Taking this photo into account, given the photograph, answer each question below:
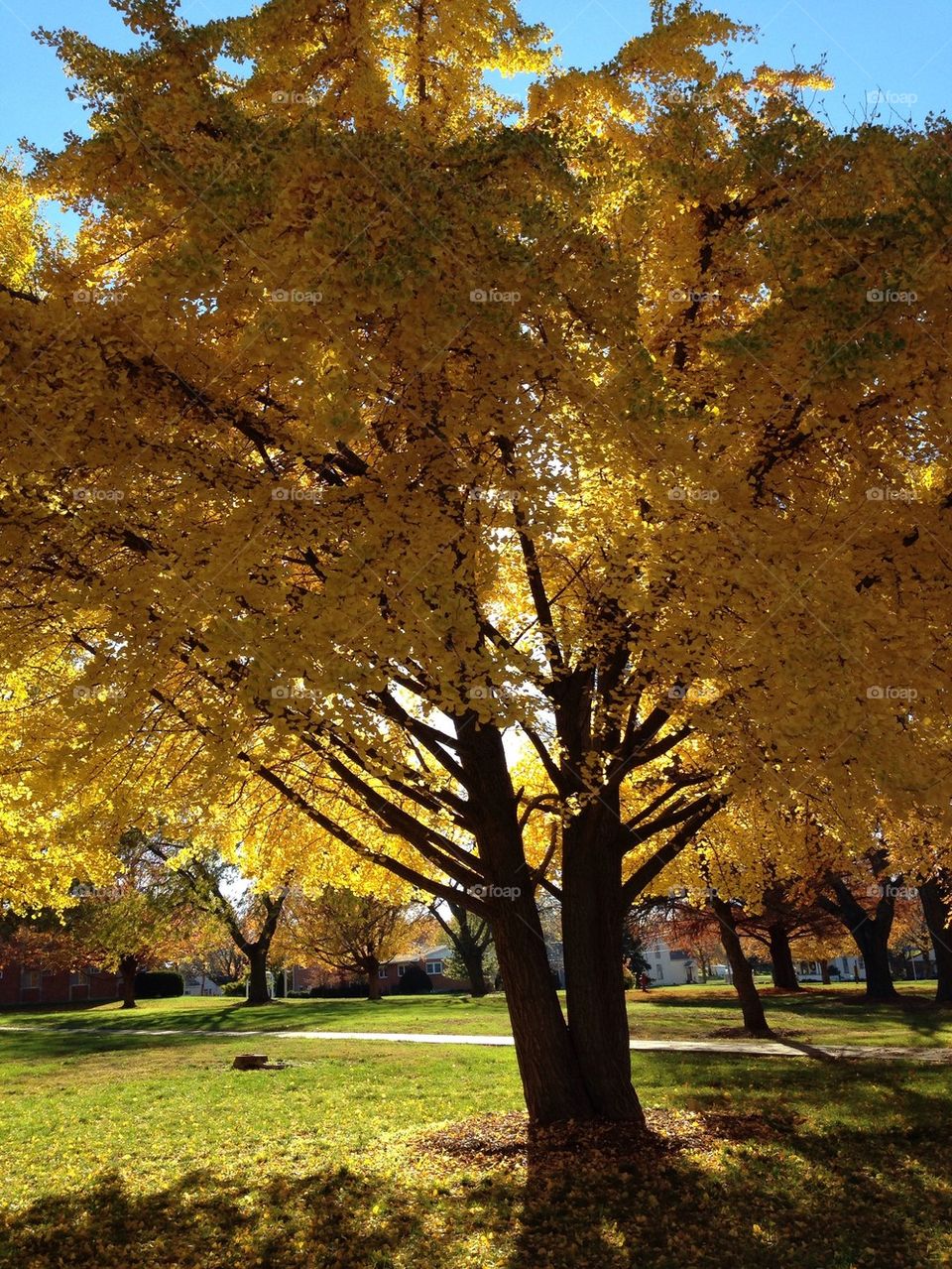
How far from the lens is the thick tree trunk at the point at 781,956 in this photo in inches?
1196

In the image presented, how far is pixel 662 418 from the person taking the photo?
225 inches

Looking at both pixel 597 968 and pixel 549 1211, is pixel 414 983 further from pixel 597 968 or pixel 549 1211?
pixel 549 1211

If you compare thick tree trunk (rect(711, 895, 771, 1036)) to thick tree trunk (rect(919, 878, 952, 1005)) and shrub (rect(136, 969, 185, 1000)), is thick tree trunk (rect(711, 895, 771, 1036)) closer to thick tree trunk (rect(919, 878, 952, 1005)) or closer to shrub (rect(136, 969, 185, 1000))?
thick tree trunk (rect(919, 878, 952, 1005))

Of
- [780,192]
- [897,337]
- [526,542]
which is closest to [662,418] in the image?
[897,337]

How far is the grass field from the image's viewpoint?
18.5ft

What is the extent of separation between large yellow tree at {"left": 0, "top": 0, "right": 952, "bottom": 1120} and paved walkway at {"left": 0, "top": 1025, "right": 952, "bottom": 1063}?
8211 millimetres

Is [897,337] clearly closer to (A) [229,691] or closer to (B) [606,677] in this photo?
(B) [606,677]

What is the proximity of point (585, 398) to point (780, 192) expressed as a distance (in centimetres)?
263

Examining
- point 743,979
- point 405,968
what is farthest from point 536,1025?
point 405,968

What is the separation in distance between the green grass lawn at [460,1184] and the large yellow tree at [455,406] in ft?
5.28

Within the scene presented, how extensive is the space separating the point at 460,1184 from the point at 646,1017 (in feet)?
56.5

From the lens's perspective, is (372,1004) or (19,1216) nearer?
(19,1216)

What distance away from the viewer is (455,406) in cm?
655

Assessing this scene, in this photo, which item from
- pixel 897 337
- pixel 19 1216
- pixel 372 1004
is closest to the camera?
pixel 897 337
